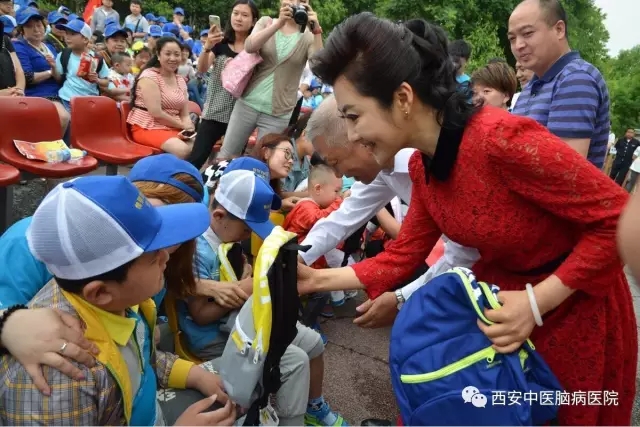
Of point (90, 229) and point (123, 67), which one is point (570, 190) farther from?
point (123, 67)

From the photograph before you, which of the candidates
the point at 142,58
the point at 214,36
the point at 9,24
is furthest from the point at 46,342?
the point at 142,58

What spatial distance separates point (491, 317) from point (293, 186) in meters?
3.21

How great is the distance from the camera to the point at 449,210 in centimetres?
143

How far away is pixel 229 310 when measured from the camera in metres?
2.10

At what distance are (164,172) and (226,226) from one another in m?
0.37

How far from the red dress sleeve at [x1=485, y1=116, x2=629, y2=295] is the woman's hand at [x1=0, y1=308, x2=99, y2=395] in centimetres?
113

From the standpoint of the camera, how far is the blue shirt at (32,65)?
213 inches

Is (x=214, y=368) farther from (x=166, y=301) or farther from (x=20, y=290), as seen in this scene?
(x=20, y=290)


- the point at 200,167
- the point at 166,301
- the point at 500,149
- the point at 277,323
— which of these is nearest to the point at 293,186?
the point at 200,167

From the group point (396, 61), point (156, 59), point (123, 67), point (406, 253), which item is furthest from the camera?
point (123, 67)

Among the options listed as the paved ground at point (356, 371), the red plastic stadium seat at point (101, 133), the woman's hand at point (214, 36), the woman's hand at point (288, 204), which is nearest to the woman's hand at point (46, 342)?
the paved ground at point (356, 371)

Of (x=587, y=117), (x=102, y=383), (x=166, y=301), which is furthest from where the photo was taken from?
(x=587, y=117)

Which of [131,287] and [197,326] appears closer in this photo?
[131,287]

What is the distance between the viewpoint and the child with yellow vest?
119cm
